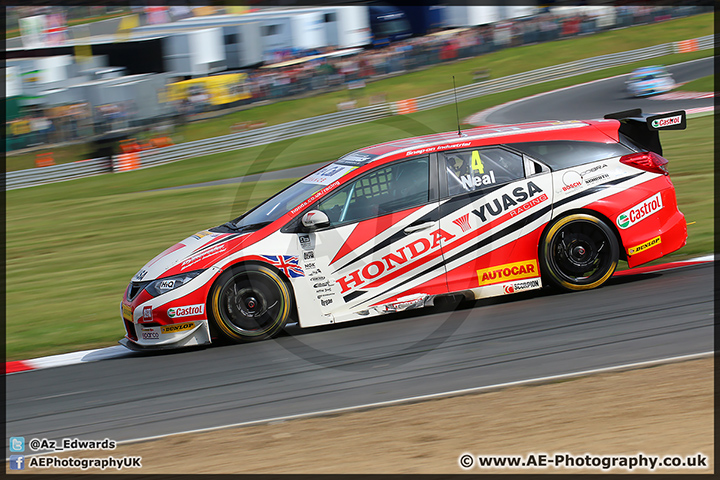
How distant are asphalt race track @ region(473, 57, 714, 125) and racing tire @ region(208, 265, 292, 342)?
1770 centimetres

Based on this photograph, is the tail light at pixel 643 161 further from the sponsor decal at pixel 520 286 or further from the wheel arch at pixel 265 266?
the wheel arch at pixel 265 266

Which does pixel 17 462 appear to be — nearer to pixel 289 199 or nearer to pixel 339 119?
pixel 289 199

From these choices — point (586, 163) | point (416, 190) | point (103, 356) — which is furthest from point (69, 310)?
point (586, 163)

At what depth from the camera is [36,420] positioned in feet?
15.6

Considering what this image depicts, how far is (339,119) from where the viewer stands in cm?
2772

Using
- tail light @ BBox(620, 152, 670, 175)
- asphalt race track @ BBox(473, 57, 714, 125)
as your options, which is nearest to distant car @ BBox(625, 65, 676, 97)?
asphalt race track @ BBox(473, 57, 714, 125)

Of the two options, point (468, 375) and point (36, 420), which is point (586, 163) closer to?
point (468, 375)

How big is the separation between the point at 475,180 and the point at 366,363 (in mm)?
2004

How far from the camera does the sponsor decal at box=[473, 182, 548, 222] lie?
19.9ft

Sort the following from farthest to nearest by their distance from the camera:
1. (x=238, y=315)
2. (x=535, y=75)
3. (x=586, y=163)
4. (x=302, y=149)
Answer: (x=535, y=75) → (x=302, y=149) → (x=586, y=163) → (x=238, y=315)

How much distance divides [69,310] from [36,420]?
3.27m

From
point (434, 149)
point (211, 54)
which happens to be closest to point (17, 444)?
point (434, 149)

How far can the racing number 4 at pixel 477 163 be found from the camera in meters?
6.18

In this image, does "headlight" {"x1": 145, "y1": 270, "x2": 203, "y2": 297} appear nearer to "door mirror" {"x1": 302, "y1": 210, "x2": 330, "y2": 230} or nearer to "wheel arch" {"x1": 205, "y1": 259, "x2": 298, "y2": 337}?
"wheel arch" {"x1": 205, "y1": 259, "x2": 298, "y2": 337}
